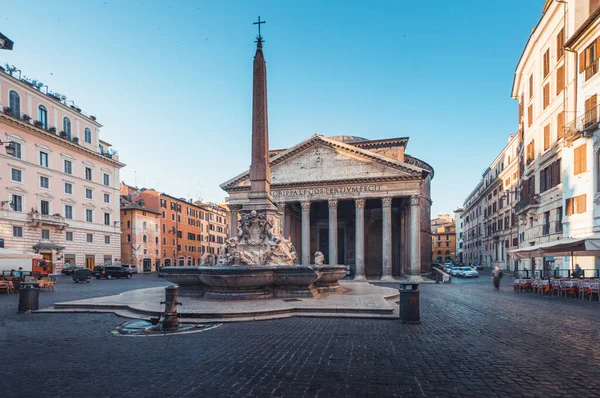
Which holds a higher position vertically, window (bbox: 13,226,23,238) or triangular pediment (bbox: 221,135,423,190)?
triangular pediment (bbox: 221,135,423,190)

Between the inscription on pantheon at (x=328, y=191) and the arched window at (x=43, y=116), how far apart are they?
22.3 m

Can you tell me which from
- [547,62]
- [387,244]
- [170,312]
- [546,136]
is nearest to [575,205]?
[546,136]

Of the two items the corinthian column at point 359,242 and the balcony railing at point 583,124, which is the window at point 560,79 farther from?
the corinthian column at point 359,242

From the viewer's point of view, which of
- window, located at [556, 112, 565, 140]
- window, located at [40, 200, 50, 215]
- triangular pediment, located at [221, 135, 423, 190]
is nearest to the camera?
window, located at [556, 112, 565, 140]

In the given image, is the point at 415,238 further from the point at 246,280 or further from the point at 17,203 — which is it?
the point at 17,203

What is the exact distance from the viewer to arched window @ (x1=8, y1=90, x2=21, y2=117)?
3127cm

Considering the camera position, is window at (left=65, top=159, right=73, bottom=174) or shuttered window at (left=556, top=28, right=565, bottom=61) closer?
shuttered window at (left=556, top=28, right=565, bottom=61)

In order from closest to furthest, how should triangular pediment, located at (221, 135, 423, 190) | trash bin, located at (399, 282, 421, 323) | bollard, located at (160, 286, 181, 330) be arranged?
1. bollard, located at (160, 286, 181, 330)
2. trash bin, located at (399, 282, 421, 323)
3. triangular pediment, located at (221, 135, 423, 190)

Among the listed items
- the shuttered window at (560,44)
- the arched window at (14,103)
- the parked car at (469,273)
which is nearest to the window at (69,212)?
the arched window at (14,103)

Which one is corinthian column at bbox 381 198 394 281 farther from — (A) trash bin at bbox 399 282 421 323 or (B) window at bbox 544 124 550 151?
(A) trash bin at bbox 399 282 421 323

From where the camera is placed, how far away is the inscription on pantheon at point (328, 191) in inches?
1277

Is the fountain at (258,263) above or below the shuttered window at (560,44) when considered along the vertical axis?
below

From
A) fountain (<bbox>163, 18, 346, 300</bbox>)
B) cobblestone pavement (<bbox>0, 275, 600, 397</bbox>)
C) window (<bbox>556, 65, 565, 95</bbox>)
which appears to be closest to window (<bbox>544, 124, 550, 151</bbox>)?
window (<bbox>556, 65, 565, 95</bbox>)

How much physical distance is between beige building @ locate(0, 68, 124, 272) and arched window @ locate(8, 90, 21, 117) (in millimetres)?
23
